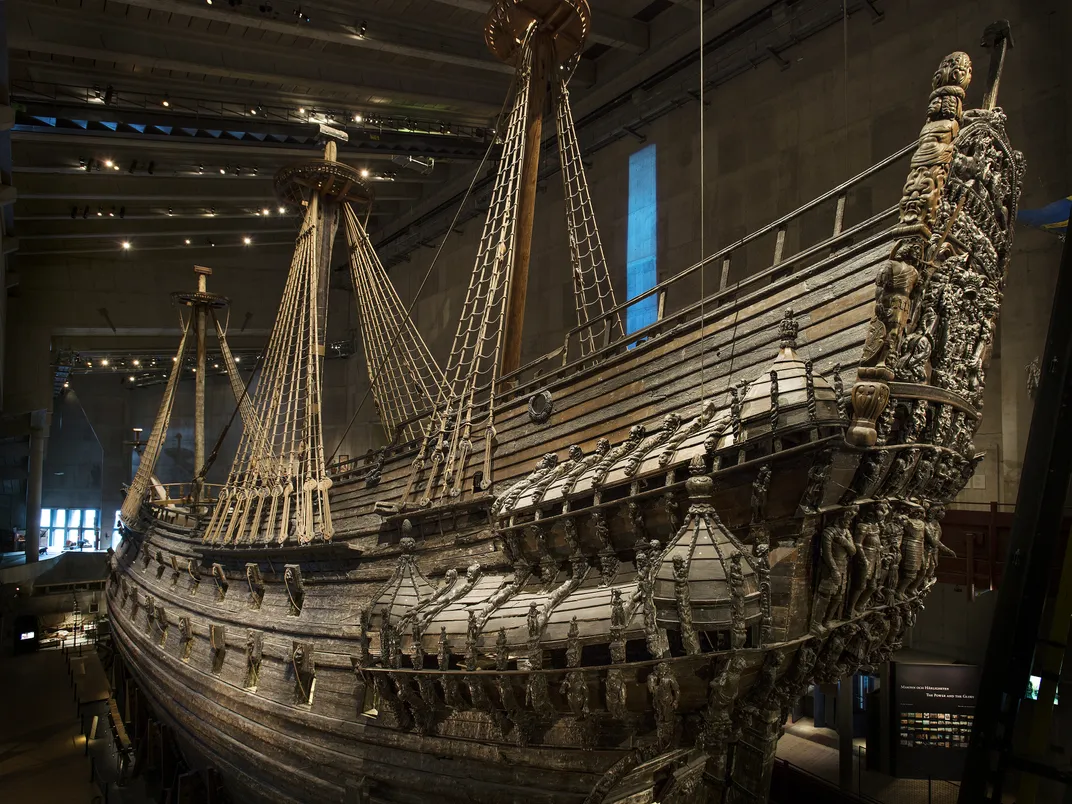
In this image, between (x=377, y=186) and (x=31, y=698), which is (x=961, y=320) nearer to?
(x=377, y=186)

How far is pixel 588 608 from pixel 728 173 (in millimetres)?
5624

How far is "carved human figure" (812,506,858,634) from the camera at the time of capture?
2.85 metres

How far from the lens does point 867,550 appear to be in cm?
292

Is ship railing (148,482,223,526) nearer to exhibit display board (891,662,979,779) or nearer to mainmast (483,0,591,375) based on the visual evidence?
mainmast (483,0,591,375)

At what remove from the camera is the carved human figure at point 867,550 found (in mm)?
2912

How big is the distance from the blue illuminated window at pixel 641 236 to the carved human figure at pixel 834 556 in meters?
5.62

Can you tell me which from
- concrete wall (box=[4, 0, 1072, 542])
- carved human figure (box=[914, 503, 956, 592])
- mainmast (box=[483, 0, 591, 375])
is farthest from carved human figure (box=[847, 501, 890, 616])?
mainmast (box=[483, 0, 591, 375])

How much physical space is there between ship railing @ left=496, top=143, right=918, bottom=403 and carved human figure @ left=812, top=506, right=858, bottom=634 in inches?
41.2

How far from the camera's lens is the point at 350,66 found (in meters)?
9.36

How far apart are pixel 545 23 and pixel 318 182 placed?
3508mm

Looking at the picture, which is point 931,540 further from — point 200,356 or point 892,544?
point 200,356

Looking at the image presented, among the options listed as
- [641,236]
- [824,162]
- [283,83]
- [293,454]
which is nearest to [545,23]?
[824,162]

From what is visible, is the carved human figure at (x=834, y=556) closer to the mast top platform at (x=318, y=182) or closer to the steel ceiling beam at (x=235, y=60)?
the mast top platform at (x=318, y=182)

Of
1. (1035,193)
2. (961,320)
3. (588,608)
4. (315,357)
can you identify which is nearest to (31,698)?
(315,357)
